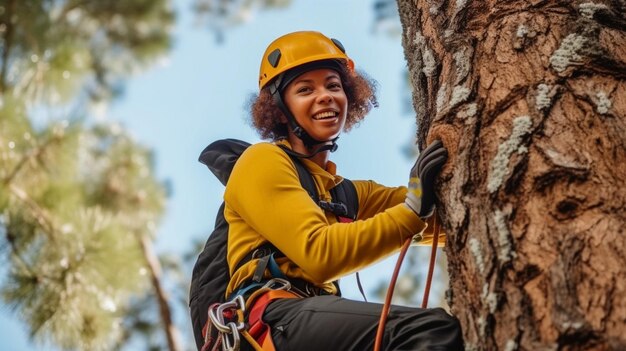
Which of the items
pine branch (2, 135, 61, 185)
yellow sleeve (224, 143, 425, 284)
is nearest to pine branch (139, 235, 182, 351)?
pine branch (2, 135, 61, 185)

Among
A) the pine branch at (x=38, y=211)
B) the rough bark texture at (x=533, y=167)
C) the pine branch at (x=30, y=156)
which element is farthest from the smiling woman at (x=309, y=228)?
the pine branch at (x=30, y=156)

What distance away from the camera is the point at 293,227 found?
7.95 feet

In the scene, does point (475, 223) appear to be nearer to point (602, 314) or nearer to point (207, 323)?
point (602, 314)

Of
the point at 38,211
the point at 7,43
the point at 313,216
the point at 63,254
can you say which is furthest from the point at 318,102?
the point at 7,43

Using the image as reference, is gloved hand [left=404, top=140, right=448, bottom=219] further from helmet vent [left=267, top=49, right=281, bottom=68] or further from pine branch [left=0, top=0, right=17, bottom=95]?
pine branch [left=0, top=0, right=17, bottom=95]

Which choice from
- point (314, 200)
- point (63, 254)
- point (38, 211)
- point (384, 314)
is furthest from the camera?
point (38, 211)

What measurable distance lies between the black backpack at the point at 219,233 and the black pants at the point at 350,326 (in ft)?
1.02

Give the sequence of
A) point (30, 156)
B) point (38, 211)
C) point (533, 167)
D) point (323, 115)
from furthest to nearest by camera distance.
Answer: point (30, 156)
point (38, 211)
point (323, 115)
point (533, 167)

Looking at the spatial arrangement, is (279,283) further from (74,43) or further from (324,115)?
(74,43)

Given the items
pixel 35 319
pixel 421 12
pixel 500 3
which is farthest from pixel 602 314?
pixel 35 319

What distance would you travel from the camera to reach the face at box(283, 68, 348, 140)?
3.01 metres

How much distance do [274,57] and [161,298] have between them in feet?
14.6

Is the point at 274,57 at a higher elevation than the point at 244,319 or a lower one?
higher

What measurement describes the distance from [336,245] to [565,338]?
2.82 feet
